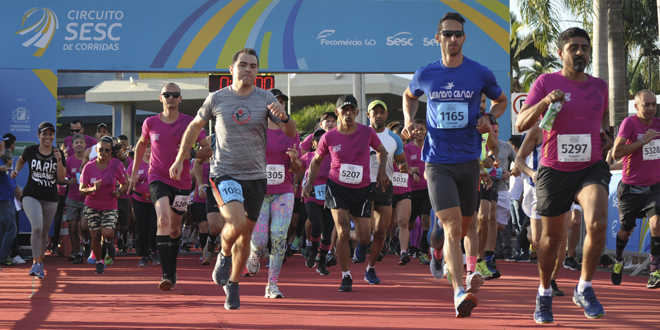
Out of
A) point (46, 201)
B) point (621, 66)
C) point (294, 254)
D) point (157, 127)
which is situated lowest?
point (294, 254)

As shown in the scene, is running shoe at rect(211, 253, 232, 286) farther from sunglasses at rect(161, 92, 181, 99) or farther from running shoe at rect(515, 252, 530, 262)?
running shoe at rect(515, 252, 530, 262)

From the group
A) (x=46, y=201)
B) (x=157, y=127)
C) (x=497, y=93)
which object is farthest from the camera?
(x=46, y=201)

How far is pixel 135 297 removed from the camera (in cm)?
730

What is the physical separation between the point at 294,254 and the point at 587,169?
1054cm

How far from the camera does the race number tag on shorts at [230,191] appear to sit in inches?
235

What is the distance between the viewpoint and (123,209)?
13664 millimetres

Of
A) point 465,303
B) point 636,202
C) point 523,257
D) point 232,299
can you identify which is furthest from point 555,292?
point 523,257

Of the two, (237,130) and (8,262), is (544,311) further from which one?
(8,262)

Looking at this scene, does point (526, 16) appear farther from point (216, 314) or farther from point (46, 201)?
point (216, 314)

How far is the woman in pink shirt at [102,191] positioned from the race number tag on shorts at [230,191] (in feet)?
18.1

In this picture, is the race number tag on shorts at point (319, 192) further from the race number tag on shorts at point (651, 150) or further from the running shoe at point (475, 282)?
the running shoe at point (475, 282)

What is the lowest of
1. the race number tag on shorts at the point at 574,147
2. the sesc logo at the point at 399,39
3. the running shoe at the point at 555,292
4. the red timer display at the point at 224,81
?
the running shoe at the point at 555,292

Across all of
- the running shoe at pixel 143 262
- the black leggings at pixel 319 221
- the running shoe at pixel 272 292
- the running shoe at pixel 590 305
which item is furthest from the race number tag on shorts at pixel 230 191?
the running shoe at pixel 143 262

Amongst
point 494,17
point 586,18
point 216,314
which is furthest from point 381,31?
point 216,314
